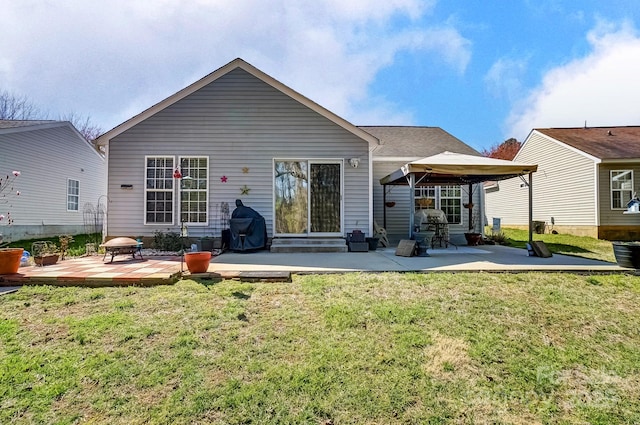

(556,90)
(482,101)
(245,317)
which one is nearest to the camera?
(245,317)

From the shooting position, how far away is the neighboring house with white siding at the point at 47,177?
11789mm

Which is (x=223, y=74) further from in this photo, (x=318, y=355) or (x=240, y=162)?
Answer: (x=318, y=355)

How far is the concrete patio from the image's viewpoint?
4824 millimetres

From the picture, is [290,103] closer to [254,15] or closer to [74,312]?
[254,15]

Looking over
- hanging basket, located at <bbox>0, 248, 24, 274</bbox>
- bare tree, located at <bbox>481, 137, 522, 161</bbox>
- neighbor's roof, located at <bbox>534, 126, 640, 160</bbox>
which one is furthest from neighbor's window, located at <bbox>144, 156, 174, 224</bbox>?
bare tree, located at <bbox>481, 137, 522, 161</bbox>

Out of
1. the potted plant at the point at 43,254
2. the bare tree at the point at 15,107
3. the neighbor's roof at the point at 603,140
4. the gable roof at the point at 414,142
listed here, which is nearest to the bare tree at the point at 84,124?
the bare tree at the point at 15,107

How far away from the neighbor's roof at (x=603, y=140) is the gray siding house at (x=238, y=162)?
11036 millimetres

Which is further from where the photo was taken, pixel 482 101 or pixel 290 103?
pixel 482 101

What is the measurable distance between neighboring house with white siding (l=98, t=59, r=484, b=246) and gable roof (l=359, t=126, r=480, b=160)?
230 centimetres

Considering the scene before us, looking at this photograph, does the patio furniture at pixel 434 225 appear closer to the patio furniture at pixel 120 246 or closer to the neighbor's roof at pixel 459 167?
the neighbor's roof at pixel 459 167

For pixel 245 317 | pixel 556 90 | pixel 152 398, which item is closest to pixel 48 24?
pixel 245 317

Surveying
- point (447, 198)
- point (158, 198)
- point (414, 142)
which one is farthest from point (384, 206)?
point (158, 198)

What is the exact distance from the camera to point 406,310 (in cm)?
391

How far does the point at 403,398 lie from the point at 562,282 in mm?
3995
